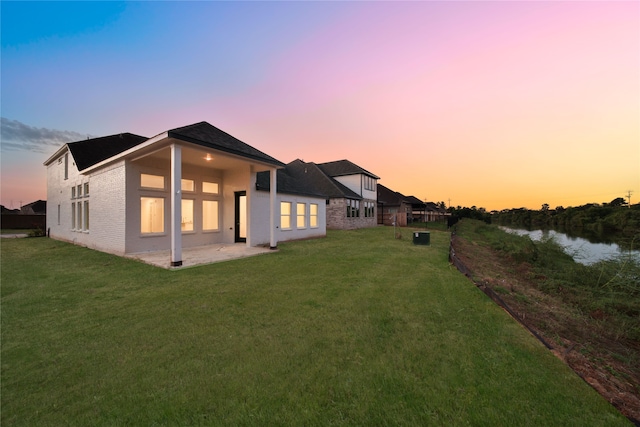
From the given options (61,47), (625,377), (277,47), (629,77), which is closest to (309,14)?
(277,47)

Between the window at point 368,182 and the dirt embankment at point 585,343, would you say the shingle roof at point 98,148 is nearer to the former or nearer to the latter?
the dirt embankment at point 585,343

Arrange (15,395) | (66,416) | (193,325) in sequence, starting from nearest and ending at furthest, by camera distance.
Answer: (66,416), (15,395), (193,325)

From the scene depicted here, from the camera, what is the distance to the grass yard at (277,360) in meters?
1.96

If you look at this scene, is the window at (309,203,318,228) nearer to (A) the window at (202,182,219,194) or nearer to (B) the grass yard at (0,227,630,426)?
(A) the window at (202,182,219,194)

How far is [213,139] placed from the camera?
28.7 ft

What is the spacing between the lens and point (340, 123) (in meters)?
17.9

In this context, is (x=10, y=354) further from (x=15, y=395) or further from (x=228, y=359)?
(x=228, y=359)

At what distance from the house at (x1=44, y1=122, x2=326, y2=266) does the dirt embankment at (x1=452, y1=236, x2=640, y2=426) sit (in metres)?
8.47

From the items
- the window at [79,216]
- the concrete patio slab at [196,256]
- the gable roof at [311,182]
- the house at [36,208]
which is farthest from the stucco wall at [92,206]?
the house at [36,208]

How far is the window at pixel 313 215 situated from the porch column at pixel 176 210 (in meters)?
9.31

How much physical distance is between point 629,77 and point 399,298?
14.5m

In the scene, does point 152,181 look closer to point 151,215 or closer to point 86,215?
point 151,215

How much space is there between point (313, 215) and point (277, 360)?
13.8 meters

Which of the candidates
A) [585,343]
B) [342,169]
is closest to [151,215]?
[585,343]
